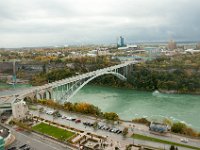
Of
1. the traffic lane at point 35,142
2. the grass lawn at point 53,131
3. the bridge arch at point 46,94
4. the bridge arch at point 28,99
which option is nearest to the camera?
the traffic lane at point 35,142

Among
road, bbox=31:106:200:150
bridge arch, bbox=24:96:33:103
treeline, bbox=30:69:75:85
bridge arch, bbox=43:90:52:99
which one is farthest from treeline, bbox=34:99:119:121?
treeline, bbox=30:69:75:85

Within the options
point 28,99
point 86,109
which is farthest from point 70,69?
point 86,109

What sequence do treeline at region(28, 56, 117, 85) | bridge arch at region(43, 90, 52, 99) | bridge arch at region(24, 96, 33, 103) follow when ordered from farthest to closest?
treeline at region(28, 56, 117, 85)
bridge arch at region(43, 90, 52, 99)
bridge arch at region(24, 96, 33, 103)

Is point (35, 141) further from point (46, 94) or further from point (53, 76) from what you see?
point (53, 76)

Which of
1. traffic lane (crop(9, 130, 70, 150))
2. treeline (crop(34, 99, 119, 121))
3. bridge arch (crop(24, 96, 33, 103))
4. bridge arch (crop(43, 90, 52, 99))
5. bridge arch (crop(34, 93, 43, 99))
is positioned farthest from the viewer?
bridge arch (crop(43, 90, 52, 99))

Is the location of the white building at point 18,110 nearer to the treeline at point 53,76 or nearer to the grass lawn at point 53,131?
the grass lawn at point 53,131

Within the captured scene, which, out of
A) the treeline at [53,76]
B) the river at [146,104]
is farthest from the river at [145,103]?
the treeline at [53,76]

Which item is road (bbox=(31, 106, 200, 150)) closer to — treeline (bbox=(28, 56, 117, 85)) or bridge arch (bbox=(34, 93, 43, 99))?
bridge arch (bbox=(34, 93, 43, 99))
